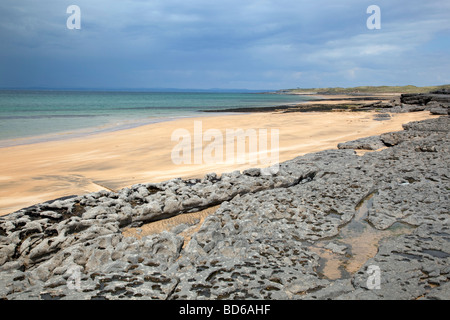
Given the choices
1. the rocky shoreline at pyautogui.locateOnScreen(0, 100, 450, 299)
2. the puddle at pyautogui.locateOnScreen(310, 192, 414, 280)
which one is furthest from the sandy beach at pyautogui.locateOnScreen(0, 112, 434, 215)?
the puddle at pyautogui.locateOnScreen(310, 192, 414, 280)

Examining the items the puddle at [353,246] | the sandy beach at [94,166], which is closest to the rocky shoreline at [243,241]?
the puddle at [353,246]

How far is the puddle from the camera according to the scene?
9.69 ft

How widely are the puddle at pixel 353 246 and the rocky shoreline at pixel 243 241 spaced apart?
27 millimetres

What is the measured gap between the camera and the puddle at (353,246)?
9.69 ft

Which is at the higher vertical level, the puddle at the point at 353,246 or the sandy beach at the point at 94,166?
the sandy beach at the point at 94,166

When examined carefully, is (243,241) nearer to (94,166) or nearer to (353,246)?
(353,246)

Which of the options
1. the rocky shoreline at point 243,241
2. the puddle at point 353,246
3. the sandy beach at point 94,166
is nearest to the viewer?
the rocky shoreline at point 243,241

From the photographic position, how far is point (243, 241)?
10.8 ft

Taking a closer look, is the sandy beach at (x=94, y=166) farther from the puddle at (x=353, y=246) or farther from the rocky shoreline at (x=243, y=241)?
the puddle at (x=353, y=246)

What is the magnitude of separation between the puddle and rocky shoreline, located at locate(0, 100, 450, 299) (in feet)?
0.09
